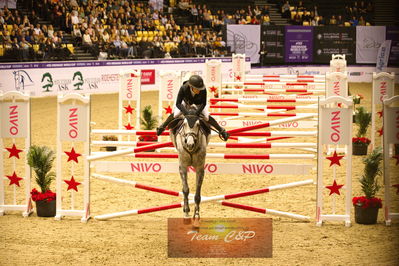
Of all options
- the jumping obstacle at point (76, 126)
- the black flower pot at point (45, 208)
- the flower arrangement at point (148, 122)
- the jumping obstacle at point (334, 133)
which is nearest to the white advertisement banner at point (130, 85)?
the flower arrangement at point (148, 122)

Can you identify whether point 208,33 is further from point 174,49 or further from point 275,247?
point 275,247

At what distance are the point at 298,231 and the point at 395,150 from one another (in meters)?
5.32

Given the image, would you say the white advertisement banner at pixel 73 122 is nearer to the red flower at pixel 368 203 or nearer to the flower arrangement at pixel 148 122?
the red flower at pixel 368 203

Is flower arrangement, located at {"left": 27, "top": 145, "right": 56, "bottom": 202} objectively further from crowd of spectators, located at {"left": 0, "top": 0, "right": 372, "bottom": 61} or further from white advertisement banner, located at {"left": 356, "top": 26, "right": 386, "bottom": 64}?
white advertisement banner, located at {"left": 356, "top": 26, "right": 386, "bottom": 64}

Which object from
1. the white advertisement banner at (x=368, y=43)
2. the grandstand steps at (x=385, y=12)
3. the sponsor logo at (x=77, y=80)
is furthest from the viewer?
the grandstand steps at (x=385, y=12)

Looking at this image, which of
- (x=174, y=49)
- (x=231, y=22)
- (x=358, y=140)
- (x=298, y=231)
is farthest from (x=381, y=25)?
(x=298, y=231)

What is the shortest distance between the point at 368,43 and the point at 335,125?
2663 cm

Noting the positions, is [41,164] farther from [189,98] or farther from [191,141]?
[191,141]

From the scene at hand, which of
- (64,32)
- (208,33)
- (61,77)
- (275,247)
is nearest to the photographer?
(275,247)

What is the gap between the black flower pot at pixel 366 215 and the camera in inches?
328

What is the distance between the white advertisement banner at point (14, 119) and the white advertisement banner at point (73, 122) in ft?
1.84

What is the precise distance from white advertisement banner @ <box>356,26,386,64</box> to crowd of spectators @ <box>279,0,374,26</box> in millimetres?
1719

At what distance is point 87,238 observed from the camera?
25.4ft

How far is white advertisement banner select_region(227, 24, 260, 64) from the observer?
105 ft
